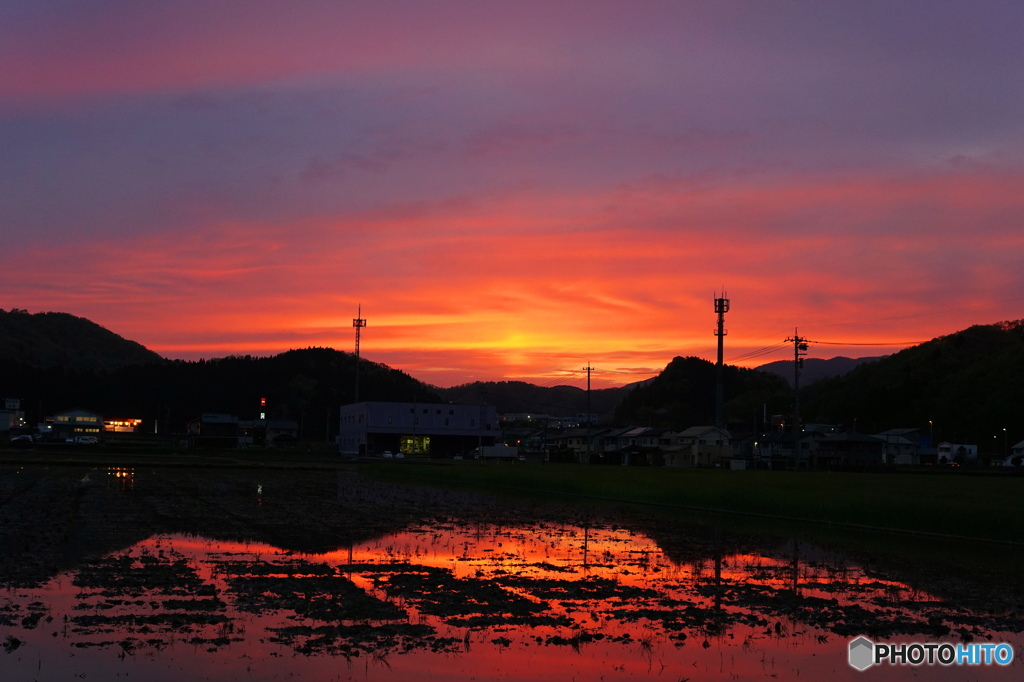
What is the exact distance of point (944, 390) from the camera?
149000mm

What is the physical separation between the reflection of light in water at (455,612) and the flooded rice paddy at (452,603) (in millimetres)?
49

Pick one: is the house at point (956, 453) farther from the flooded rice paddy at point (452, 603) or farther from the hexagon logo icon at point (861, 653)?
the hexagon logo icon at point (861, 653)

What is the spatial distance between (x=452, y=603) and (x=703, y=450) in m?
100

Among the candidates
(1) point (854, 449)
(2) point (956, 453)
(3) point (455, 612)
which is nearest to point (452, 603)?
(3) point (455, 612)

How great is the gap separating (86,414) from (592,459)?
107540mm

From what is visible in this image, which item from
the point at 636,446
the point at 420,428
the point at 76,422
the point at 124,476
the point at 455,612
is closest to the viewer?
the point at 455,612

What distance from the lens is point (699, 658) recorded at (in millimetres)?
11820

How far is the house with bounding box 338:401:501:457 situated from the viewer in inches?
4995

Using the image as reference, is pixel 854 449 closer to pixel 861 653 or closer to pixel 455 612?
pixel 861 653

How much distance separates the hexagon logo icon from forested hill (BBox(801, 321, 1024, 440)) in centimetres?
13253

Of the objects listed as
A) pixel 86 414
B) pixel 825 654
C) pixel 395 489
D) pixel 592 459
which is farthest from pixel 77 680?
pixel 86 414

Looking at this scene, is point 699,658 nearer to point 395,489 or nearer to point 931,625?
point 931,625

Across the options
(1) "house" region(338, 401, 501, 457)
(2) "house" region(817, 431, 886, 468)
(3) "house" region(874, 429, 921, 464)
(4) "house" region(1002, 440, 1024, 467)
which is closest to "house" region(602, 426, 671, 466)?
(1) "house" region(338, 401, 501, 457)

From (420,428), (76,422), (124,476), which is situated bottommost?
(124,476)
